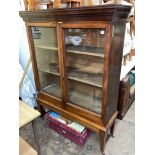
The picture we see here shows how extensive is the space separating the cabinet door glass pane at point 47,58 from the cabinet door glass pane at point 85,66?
0.19 metres

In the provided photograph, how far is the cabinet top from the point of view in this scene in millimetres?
1111

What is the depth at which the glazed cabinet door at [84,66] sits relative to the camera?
149 cm

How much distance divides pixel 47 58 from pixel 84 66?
53 centimetres

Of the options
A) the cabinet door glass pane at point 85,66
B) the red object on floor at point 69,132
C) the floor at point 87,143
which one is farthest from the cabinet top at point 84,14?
the floor at point 87,143

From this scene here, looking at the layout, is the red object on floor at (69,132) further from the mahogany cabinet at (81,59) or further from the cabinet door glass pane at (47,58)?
the cabinet door glass pane at (47,58)

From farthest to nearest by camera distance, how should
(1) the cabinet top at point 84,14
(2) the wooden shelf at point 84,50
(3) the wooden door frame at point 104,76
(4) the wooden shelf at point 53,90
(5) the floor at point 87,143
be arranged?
(4) the wooden shelf at point 53,90, (5) the floor at point 87,143, (2) the wooden shelf at point 84,50, (3) the wooden door frame at point 104,76, (1) the cabinet top at point 84,14

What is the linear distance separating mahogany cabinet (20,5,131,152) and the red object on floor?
0.17m

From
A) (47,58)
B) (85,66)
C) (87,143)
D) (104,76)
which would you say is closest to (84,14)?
(104,76)

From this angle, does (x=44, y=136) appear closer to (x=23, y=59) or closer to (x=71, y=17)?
(x=23, y=59)

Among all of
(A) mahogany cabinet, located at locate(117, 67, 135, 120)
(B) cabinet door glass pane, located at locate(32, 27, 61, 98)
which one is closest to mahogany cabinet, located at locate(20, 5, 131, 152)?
(B) cabinet door glass pane, located at locate(32, 27, 61, 98)

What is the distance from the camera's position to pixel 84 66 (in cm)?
178

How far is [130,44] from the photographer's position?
7.00 ft
